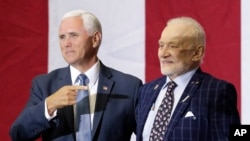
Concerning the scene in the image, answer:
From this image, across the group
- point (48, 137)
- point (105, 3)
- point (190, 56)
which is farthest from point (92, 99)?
point (105, 3)

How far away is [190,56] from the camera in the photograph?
6.04 ft

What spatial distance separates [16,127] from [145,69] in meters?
0.69

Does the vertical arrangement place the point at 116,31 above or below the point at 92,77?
above

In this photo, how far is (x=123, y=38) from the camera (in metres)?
2.55

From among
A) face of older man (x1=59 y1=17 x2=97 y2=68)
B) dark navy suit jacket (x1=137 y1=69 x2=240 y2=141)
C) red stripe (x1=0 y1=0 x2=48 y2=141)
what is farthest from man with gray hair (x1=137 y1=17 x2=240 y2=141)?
red stripe (x1=0 y1=0 x2=48 y2=141)

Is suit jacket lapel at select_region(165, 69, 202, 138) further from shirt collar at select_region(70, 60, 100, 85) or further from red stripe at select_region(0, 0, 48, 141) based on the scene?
red stripe at select_region(0, 0, 48, 141)

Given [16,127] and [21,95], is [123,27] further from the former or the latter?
[16,127]

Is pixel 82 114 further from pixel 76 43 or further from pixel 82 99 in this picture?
pixel 76 43

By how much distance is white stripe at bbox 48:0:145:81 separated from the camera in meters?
2.53

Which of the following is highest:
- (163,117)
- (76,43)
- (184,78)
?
(76,43)

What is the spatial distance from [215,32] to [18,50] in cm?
78

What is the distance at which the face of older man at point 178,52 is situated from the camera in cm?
183

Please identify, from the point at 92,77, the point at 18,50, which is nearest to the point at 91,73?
the point at 92,77

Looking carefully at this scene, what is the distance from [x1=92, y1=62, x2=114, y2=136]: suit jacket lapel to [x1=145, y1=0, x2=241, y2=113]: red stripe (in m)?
0.51
